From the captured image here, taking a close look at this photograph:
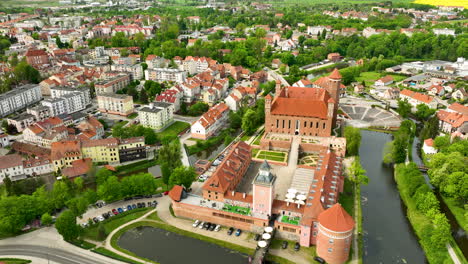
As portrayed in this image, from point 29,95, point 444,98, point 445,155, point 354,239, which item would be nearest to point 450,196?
point 445,155

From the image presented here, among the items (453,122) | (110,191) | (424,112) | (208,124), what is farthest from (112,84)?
(453,122)

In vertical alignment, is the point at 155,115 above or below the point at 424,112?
above

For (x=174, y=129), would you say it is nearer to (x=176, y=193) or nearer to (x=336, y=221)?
(x=176, y=193)

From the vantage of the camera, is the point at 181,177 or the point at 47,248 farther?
the point at 181,177

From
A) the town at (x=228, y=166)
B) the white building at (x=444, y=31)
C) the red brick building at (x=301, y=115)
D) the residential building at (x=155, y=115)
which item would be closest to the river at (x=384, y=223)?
the town at (x=228, y=166)

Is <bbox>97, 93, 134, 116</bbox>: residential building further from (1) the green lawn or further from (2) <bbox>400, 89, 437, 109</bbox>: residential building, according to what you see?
(2) <bbox>400, 89, 437, 109</bbox>: residential building
